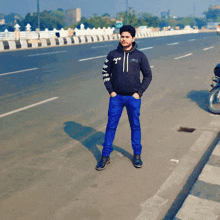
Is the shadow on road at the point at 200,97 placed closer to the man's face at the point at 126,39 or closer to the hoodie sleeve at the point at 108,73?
the hoodie sleeve at the point at 108,73

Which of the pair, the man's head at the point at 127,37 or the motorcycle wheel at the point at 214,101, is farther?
the motorcycle wheel at the point at 214,101

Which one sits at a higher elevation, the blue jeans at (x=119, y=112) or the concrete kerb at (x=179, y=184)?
the blue jeans at (x=119, y=112)

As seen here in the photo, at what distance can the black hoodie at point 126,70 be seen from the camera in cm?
467

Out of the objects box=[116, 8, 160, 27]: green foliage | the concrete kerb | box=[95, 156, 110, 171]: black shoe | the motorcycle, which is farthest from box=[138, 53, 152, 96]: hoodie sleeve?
box=[116, 8, 160, 27]: green foliage

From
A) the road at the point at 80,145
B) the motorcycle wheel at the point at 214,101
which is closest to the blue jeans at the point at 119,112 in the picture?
the road at the point at 80,145

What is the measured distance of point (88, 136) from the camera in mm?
6254

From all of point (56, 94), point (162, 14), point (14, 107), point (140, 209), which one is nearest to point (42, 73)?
point (56, 94)

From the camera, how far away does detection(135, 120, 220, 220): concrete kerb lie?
371 cm

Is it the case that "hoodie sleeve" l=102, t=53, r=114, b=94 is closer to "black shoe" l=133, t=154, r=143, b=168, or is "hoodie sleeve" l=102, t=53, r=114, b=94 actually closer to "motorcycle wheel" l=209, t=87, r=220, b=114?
"black shoe" l=133, t=154, r=143, b=168

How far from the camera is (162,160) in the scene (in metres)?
5.09

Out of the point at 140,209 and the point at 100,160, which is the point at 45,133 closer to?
the point at 100,160

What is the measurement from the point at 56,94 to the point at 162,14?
182 metres

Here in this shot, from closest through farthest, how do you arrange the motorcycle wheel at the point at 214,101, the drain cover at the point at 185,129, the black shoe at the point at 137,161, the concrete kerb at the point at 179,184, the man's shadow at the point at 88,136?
the concrete kerb at the point at 179,184 < the black shoe at the point at 137,161 < the man's shadow at the point at 88,136 < the drain cover at the point at 185,129 < the motorcycle wheel at the point at 214,101

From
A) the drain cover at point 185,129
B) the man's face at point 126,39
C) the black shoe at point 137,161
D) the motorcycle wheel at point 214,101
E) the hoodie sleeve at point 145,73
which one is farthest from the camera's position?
the motorcycle wheel at point 214,101
